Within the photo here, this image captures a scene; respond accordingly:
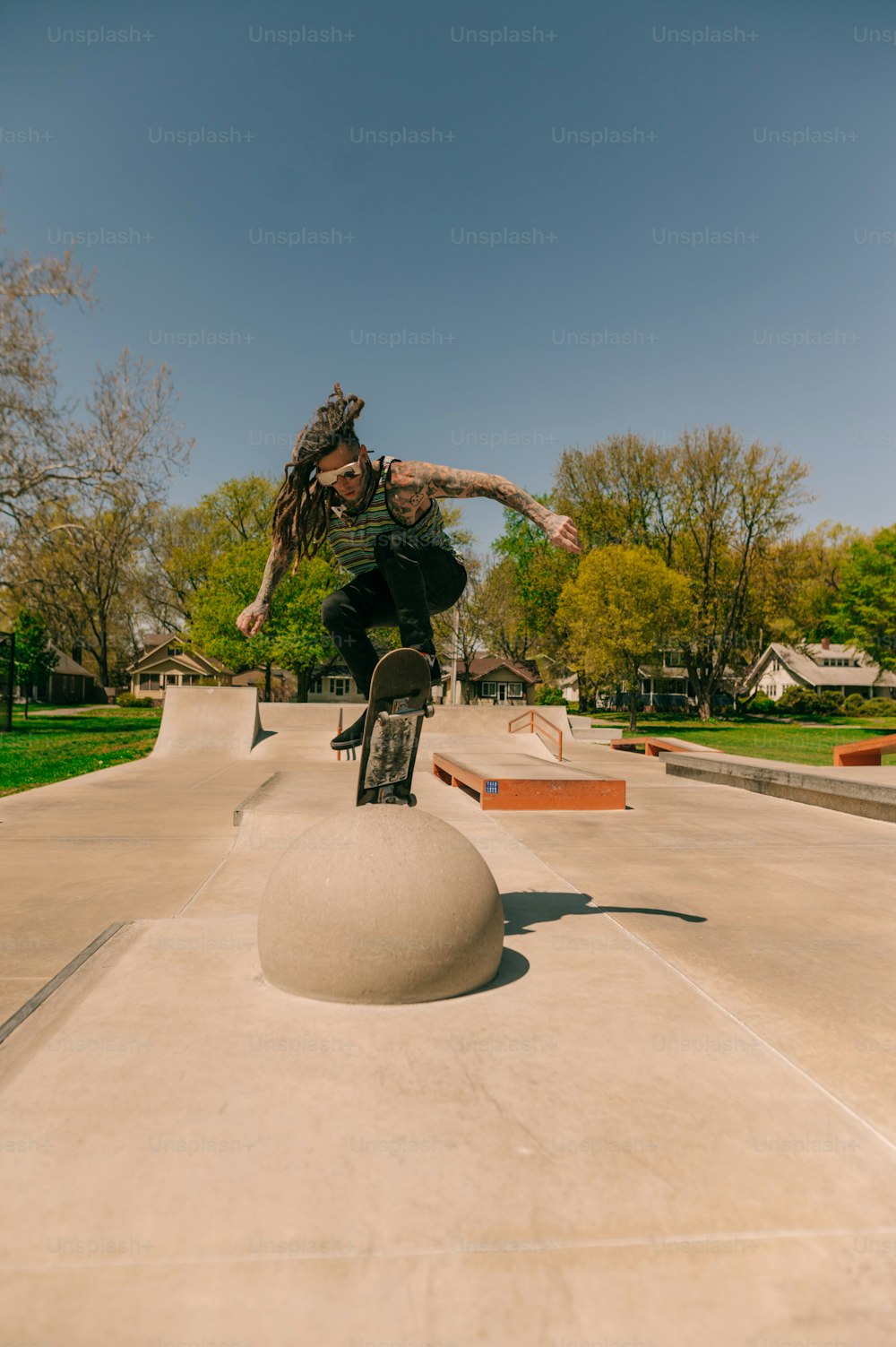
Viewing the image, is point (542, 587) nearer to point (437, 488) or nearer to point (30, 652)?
point (30, 652)

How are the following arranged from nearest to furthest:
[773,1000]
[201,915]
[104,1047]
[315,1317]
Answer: [315,1317]
[104,1047]
[773,1000]
[201,915]

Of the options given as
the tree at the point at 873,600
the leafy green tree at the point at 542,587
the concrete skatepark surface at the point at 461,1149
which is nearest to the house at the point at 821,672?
the tree at the point at 873,600

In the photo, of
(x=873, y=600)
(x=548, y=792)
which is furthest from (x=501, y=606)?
(x=548, y=792)

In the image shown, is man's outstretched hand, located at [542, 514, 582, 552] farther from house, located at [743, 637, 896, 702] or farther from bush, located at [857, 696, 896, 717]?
house, located at [743, 637, 896, 702]

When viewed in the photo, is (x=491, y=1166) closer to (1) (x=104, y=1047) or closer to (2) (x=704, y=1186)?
(2) (x=704, y=1186)

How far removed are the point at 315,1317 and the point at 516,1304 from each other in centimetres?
46

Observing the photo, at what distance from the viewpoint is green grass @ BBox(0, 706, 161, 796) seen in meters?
16.0

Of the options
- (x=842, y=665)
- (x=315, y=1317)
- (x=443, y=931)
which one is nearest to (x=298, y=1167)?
(x=315, y=1317)

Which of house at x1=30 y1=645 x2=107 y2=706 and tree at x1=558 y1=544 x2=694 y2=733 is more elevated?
tree at x1=558 y1=544 x2=694 y2=733

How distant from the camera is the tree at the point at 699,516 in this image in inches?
1764

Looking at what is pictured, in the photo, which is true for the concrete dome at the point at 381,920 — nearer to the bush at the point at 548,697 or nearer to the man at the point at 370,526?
the man at the point at 370,526

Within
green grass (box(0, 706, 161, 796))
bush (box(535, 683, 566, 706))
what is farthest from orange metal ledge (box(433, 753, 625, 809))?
bush (box(535, 683, 566, 706))

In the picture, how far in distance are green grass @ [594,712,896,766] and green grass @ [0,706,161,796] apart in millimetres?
18731

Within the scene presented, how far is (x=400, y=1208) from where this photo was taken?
6.77ft
